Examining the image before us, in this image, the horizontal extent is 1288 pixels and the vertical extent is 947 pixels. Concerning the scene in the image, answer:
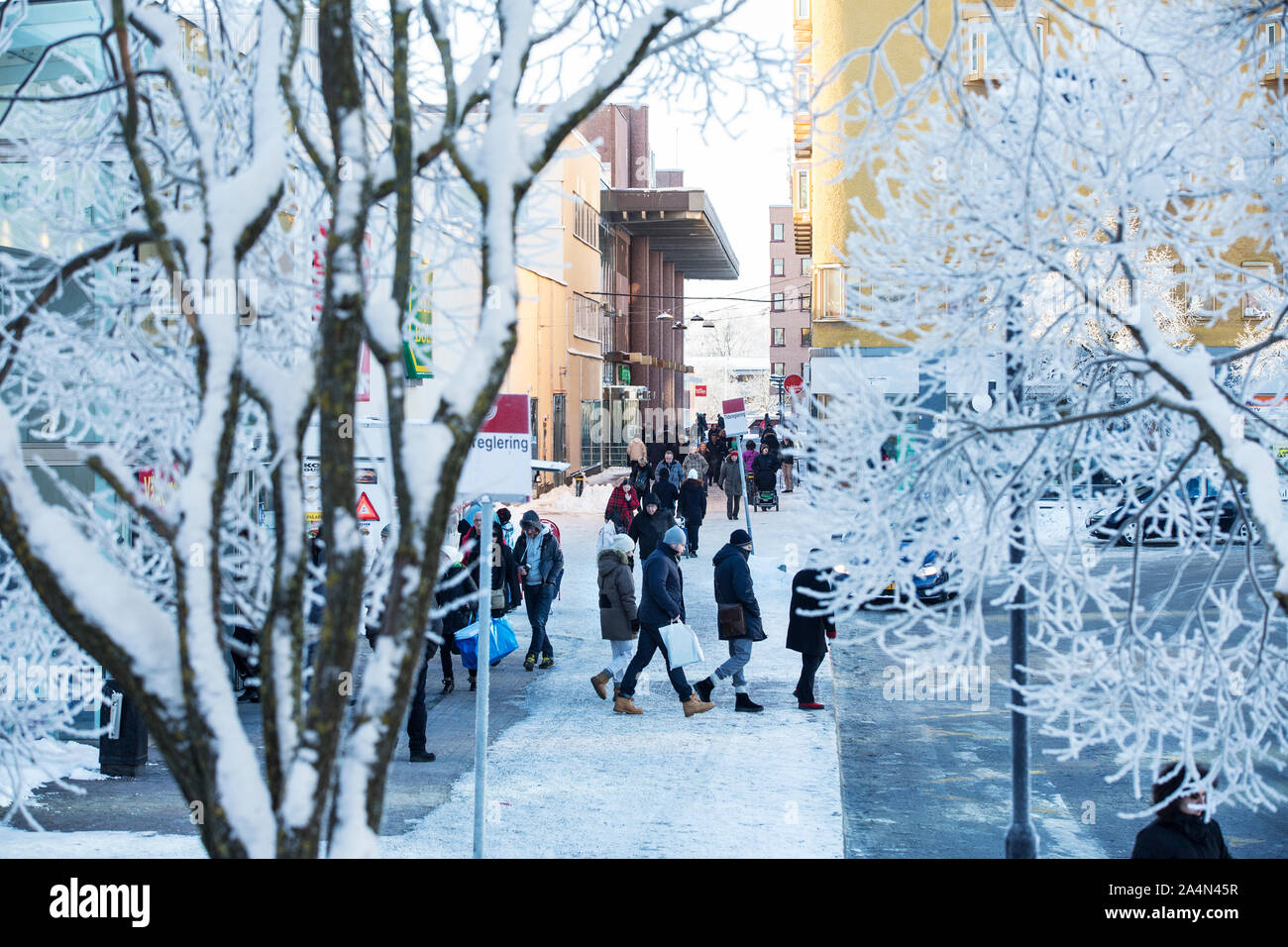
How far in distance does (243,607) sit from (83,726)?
22.9 feet

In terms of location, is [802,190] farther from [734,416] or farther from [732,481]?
[734,416]

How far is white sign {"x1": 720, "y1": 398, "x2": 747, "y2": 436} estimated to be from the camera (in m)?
27.0

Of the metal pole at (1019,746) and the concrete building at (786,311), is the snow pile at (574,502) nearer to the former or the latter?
the metal pole at (1019,746)

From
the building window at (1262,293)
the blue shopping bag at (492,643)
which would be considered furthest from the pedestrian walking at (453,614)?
the building window at (1262,293)

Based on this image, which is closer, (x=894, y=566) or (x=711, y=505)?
(x=894, y=566)

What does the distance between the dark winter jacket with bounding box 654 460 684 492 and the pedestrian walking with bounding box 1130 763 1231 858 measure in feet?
73.0

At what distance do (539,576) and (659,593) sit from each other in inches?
95.8

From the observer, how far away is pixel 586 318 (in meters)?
47.5

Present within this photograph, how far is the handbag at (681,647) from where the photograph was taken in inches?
472

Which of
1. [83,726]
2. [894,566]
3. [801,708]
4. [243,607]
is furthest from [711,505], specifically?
[243,607]

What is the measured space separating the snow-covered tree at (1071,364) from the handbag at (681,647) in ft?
13.6
